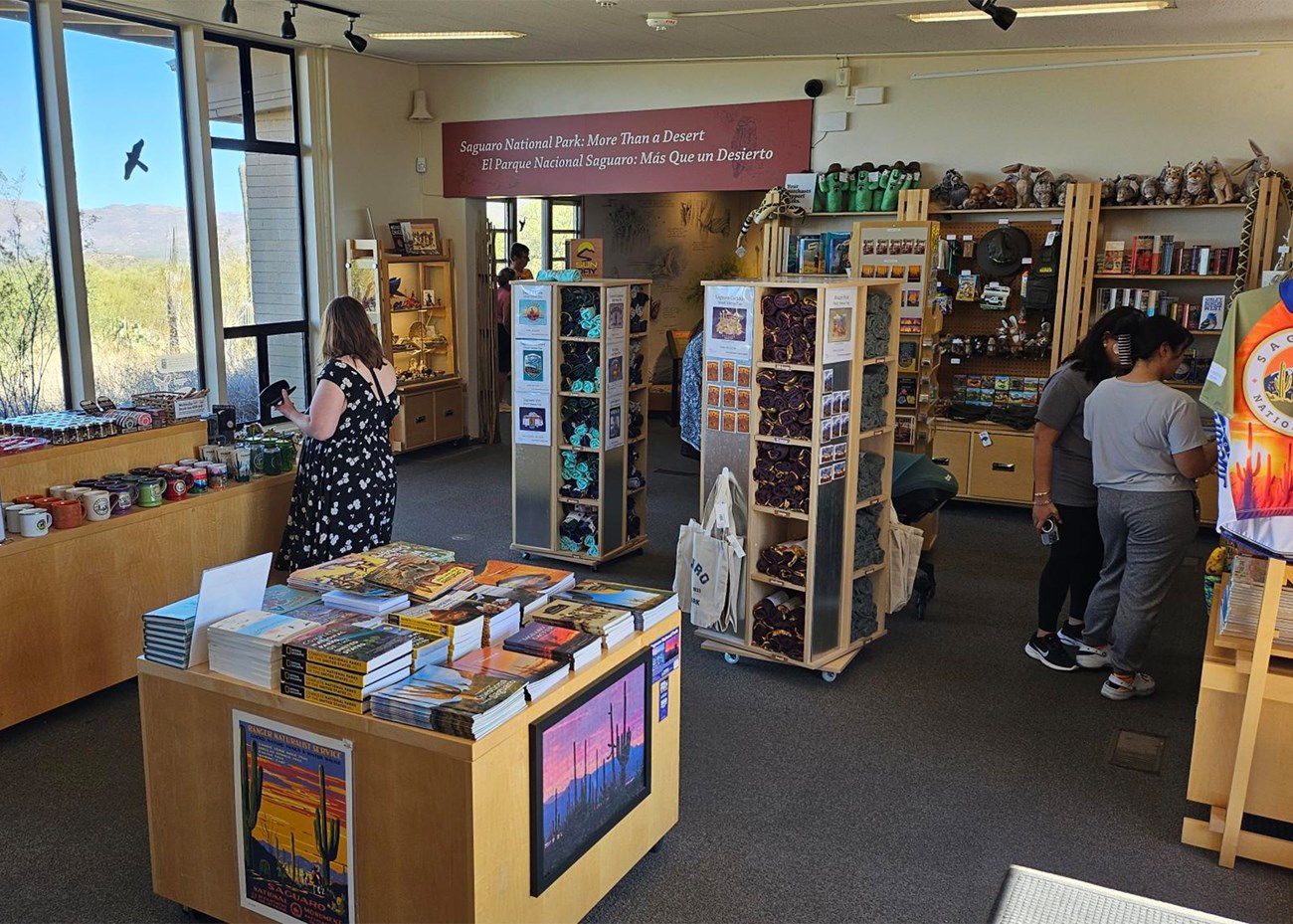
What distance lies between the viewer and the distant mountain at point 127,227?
256 inches

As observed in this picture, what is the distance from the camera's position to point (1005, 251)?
279 inches

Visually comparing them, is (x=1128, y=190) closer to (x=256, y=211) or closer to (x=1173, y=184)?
(x=1173, y=184)

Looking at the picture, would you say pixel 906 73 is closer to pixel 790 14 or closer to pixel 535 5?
pixel 790 14

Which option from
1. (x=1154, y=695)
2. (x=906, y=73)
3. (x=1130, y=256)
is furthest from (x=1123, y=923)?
(x=906, y=73)

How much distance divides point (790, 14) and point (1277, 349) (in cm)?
422

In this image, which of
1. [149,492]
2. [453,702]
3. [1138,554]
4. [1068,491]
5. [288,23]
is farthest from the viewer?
[288,23]

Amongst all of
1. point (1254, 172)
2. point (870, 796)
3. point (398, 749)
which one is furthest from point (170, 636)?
point (1254, 172)

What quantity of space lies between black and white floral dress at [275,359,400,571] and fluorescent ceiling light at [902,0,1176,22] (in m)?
3.93

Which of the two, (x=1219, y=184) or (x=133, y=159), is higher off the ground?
(x=133, y=159)

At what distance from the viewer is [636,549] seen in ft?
20.8

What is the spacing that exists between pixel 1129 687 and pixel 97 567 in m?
4.17

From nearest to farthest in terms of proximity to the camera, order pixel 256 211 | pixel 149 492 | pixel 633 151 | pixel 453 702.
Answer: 1. pixel 453 702
2. pixel 149 492
3. pixel 256 211
4. pixel 633 151

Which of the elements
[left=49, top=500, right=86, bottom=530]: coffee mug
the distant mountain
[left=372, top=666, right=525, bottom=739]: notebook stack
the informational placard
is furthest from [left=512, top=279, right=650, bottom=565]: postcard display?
[left=372, top=666, right=525, bottom=739]: notebook stack

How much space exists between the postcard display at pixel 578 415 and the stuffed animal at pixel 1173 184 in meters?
3.41
